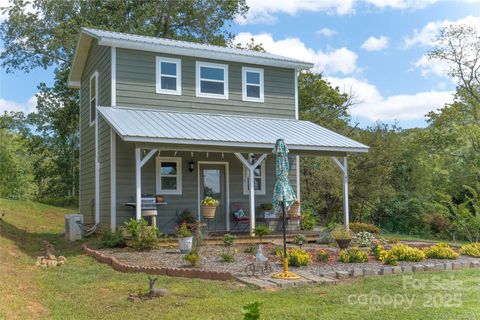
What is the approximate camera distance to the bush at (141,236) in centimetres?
1079

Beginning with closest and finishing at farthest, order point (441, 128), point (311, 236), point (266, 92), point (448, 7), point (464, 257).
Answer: point (464, 257), point (448, 7), point (311, 236), point (266, 92), point (441, 128)

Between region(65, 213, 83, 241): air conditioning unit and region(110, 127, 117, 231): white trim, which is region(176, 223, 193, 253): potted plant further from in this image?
region(65, 213, 83, 241): air conditioning unit

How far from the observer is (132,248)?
11.1 metres

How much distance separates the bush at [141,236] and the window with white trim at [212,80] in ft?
17.9

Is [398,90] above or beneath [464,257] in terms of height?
above

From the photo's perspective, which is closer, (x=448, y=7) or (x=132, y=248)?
(x=132, y=248)

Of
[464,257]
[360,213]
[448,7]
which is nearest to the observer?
[464,257]

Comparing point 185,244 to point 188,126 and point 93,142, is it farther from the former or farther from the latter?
point 93,142

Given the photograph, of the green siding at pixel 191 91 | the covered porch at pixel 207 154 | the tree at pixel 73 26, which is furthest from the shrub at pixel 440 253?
the tree at pixel 73 26

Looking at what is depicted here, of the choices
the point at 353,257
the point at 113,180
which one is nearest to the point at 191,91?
the point at 113,180

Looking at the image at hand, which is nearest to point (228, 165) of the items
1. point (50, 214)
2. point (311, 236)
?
point (311, 236)

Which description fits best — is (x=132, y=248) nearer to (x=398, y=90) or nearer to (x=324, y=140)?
(x=324, y=140)

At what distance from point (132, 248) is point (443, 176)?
17003mm

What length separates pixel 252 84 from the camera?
51.8 feet
